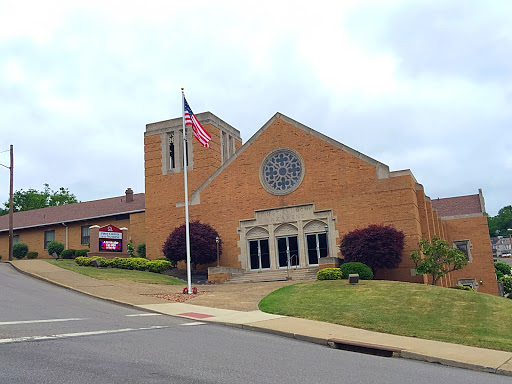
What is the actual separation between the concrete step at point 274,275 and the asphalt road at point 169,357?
15945 millimetres

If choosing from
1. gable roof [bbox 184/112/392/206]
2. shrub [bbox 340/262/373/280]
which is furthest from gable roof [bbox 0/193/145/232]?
shrub [bbox 340/262/373/280]

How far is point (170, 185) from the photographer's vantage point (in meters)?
39.7

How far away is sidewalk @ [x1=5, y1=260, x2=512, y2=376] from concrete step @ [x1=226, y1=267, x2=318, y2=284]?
3578 mm

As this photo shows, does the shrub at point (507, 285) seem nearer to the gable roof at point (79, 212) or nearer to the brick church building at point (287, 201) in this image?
the brick church building at point (287, 201)

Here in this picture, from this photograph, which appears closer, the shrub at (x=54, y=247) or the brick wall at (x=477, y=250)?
the brick wall at (x=477, y=250)

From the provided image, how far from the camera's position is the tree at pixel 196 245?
3341 centimetres

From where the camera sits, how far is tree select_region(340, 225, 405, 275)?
28219mm

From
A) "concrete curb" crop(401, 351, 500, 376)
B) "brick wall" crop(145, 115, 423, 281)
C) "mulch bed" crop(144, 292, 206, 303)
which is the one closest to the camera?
"concrete curb" crop(401, 351, 500, 376)

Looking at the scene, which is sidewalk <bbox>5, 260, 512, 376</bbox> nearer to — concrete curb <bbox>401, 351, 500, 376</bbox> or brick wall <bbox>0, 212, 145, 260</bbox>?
concrete curb <bbox>401, 351, 500, 376</bbox>

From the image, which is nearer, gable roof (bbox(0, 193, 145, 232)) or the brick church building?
the brick church building

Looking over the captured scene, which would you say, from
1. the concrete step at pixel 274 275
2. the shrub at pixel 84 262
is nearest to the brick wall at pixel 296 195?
the concrete step at pixel 274 275

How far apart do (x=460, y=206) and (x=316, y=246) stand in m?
18.4

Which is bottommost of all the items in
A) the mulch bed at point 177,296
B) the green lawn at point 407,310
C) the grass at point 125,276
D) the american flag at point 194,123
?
the green lawn at point 407,310

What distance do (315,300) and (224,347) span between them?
8.65 m
